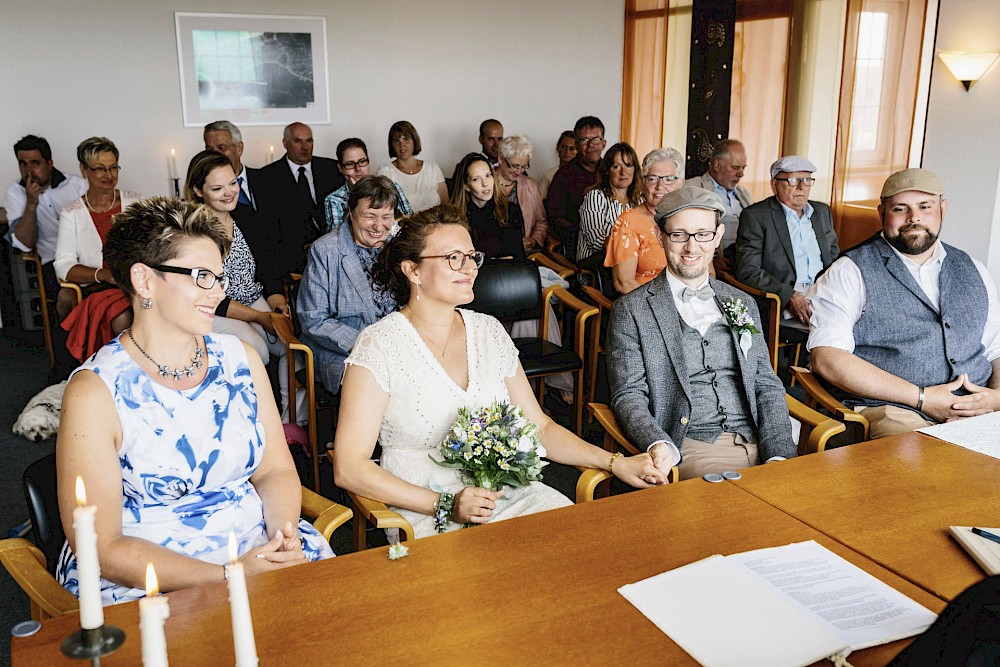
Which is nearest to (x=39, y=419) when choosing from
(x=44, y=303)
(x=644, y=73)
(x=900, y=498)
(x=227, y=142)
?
(x=44, y=303)

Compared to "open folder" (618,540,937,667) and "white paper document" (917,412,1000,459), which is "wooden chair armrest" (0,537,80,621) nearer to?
"open folder" (618,540,937,667)

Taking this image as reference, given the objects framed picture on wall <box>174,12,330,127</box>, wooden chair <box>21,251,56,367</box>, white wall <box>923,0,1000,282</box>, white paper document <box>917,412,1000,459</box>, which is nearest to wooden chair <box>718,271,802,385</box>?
white wall <box>923,0,1000,282</box>

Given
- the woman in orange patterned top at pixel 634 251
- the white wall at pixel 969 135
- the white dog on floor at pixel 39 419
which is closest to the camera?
the white dog on floor at pixel 39 419

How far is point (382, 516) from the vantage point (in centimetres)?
218

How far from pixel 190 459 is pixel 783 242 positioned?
4020mm

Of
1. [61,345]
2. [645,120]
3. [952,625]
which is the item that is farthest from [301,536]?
[645,120]

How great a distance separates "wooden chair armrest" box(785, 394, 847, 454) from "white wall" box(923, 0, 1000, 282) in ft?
11.7

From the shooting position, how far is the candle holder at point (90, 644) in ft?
3.03

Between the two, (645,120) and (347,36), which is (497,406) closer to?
(347,36)

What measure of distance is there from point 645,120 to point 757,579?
7.65 m

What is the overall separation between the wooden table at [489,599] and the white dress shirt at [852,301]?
1.47 metres

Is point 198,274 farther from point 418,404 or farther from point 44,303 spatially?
point 44,303

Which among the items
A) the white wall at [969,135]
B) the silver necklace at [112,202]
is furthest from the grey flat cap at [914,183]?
the silver necklace at [112,202]

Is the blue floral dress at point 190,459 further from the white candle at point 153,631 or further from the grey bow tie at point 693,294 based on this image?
the grey bow tie at point 693,294
